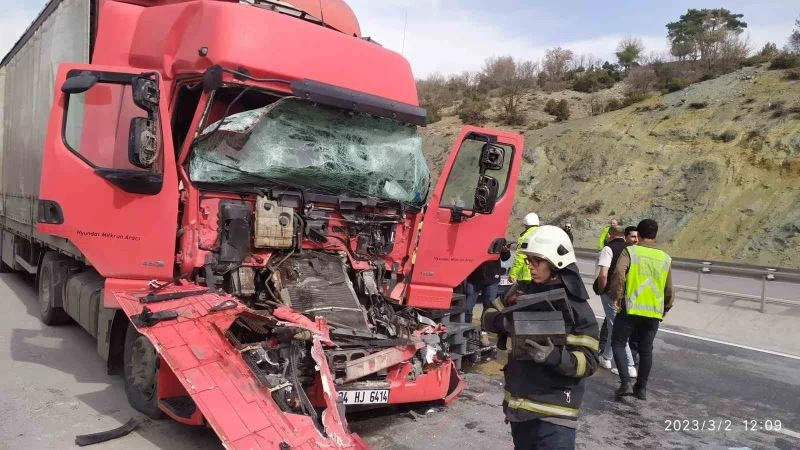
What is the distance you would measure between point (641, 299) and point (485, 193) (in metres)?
1.68

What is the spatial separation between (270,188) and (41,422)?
2.32 m

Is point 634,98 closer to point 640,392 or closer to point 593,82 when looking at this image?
point 593,82

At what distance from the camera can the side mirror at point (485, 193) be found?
5.90 metres

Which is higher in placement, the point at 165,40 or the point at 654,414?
the point at 165,40

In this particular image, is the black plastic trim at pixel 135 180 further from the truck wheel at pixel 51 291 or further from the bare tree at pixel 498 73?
the bare tree at pixel 498 73

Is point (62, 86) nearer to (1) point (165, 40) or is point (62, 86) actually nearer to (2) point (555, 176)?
(1) point (165, 40)

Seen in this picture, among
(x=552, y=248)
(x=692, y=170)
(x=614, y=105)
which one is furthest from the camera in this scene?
(x=614, y=105)

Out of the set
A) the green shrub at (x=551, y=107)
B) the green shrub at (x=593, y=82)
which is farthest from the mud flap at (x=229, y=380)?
the green shrub at (x=593, y=82)

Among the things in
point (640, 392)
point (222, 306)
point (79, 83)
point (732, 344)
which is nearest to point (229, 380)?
point (222, 306)

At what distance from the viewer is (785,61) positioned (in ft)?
83.8

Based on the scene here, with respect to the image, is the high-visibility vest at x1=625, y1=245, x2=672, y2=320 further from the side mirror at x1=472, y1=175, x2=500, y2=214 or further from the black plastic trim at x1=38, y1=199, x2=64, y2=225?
the black plastic trim at x1=38, y1=199, x2=64, y2=225

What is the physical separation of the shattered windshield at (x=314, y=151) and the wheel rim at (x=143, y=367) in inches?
50.0

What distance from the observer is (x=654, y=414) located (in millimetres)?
5426

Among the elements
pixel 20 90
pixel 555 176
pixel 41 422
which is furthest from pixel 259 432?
pixel 555 176
